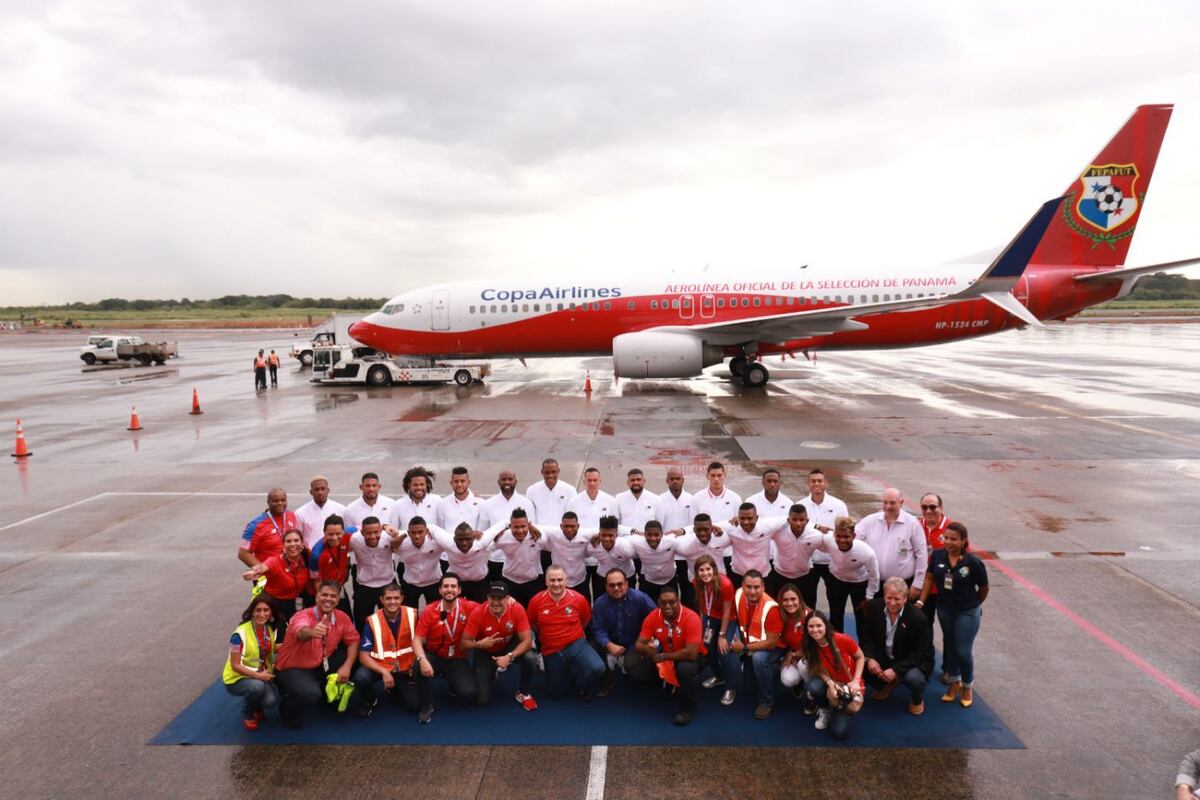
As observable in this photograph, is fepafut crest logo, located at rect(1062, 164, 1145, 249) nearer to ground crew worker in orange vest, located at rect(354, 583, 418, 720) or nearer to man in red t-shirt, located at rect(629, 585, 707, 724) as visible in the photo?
man in red t-shirt, located at rect(629, 585, 707, 724)


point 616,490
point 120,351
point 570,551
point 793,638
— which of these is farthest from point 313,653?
point 120,351

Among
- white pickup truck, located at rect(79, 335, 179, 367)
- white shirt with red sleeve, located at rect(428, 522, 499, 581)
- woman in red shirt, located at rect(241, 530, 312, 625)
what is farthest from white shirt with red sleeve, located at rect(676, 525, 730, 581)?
white pickup truck, located at rect(79, 335, 179, 367)

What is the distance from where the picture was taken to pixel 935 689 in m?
6.48

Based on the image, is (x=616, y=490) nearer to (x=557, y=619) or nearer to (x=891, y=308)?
(x=557, y=619)

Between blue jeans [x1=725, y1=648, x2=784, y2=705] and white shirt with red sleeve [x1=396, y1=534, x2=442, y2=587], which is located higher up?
white shirt with red sleeve [x1=396, y1=534, x2=442, y2=587]

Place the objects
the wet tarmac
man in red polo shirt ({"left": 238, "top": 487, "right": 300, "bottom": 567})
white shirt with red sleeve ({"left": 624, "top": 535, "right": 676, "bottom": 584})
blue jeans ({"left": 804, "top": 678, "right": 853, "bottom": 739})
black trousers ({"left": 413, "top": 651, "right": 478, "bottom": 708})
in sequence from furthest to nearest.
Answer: man in red polo shirt ({"left": 238, "top": 487, "right": 300, "bottom": 567}) → white shirt with red sleeve ({"left": 624, "top": 535, "right": 676, "bottom": 584}) → black trousers ({"left": 413, "top": 651, "right": 478, "bottom": 708}) → blue jeans ({"left": 804, "top": 678, "right": 853, "bottom": 739}) → the wet tarmac

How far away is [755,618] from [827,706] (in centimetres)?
90

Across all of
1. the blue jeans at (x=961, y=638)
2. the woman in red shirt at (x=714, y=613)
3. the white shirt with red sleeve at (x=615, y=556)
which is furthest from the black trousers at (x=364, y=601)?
the blue jeans at (x=961, y=638)

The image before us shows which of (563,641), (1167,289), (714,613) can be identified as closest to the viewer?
(563,641)

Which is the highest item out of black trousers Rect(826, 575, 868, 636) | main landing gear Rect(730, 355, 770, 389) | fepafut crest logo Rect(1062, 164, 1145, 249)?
fepafut crest logo Rect(1062, 164, 1145, 249)

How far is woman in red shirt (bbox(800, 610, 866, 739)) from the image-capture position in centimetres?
571

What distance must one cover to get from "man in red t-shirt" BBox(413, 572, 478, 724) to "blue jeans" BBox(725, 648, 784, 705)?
227 cm

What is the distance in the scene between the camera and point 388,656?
6.28 m

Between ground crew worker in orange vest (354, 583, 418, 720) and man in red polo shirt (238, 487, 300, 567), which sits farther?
man in red polo shirt (238, 487, 300, 567)
